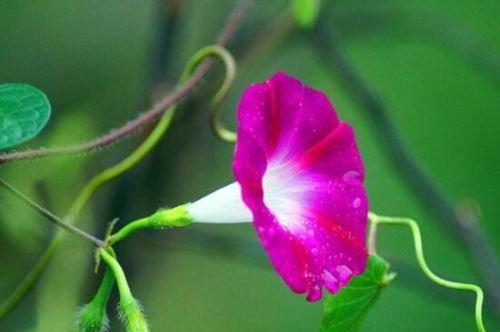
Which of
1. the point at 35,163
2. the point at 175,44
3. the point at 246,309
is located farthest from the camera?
the point at 246,309

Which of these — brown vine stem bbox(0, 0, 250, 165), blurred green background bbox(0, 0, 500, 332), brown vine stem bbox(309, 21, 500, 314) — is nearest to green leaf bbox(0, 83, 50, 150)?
brown vine stem bbox(0, 0, 250, 165)

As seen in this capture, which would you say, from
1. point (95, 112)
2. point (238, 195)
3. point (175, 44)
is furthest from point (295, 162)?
point (95, 112)

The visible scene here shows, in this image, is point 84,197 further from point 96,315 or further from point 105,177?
point 96,315

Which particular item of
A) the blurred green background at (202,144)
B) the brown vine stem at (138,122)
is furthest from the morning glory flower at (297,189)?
the blurred green background at (202,144)

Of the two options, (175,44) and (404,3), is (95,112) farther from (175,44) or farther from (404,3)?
(404,3)

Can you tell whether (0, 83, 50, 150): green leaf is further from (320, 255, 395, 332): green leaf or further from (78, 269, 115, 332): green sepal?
(320, 255, 395, 332): green leaf

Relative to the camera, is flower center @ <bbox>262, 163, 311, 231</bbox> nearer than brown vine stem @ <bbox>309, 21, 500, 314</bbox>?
Yes
